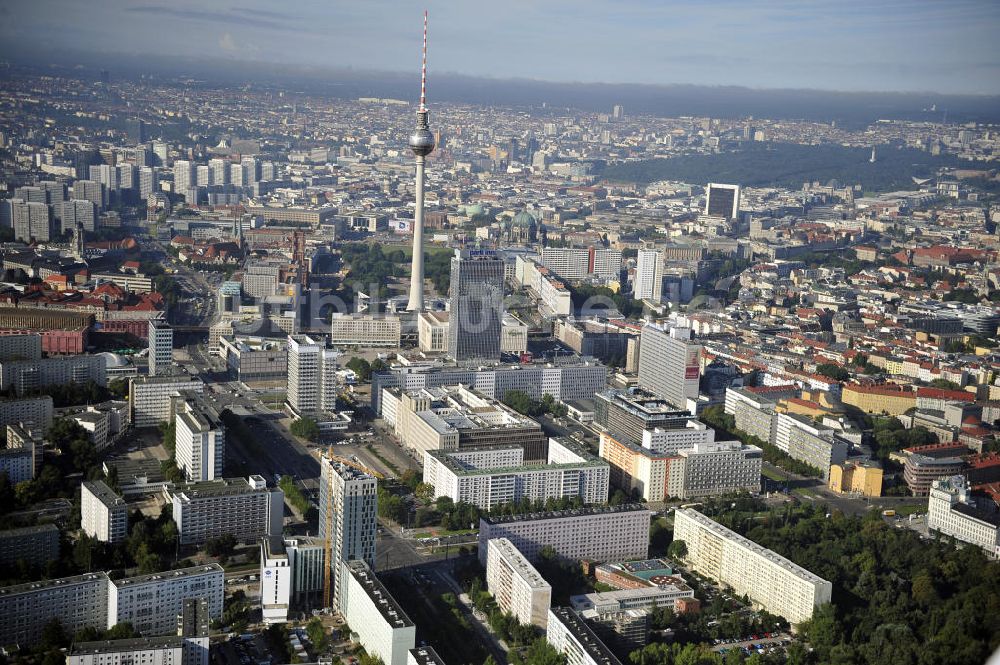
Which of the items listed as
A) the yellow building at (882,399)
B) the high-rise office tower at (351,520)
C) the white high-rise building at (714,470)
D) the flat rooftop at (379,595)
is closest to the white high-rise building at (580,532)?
the high-rise office tower at (351,520)

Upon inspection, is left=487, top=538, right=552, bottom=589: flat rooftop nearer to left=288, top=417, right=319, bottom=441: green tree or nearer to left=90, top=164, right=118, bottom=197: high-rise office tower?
left=288, top=417, right=319, bottom=441: green tree

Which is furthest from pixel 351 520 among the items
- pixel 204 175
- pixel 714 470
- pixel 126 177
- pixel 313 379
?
pixel 204 175

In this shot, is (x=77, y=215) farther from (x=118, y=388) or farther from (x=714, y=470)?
(x=714, y=470)

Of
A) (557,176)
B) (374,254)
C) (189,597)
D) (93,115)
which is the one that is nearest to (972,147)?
(557,176)

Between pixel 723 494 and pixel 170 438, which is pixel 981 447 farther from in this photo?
pixel 170 438

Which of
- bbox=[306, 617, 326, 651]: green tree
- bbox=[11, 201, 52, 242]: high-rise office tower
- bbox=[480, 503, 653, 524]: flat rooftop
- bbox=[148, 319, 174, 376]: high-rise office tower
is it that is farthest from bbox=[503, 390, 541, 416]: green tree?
bbox=[11, 201, 52, 242]: high-rise office tower
